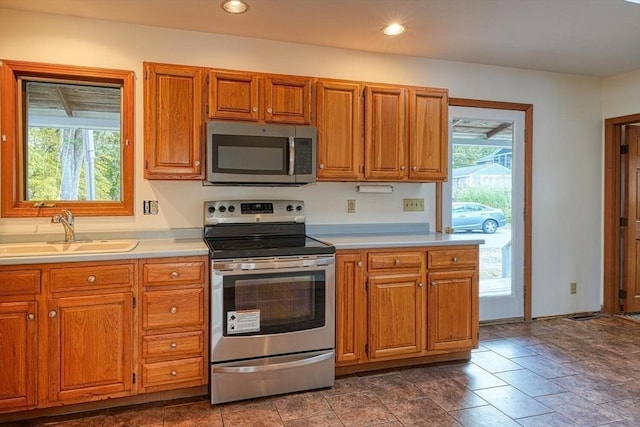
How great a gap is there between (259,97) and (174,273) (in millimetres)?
1286

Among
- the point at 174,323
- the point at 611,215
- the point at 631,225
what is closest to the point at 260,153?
the point at 174,323

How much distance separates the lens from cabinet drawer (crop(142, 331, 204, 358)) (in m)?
2.46

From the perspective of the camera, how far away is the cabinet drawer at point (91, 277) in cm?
228

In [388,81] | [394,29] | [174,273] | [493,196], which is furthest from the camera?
[493,196]

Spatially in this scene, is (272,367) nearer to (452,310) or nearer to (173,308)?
(173,308)

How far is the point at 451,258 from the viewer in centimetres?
305

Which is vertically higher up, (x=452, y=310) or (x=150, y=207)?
(x=150, y=207)

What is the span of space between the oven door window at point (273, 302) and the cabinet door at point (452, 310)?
0.85 meters

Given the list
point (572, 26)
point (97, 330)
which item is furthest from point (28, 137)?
point (572, 26)

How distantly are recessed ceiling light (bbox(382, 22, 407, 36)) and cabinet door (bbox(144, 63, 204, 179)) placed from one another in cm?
132

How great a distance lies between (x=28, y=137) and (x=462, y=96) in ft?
11.2

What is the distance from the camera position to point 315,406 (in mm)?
2486

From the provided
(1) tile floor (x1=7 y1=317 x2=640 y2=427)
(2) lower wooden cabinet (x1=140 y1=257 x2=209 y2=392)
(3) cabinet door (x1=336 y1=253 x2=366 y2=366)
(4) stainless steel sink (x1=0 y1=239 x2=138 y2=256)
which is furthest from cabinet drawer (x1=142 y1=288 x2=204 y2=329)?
(3) cabinet door (x1=336 y1=253 x2=366 y2=366)

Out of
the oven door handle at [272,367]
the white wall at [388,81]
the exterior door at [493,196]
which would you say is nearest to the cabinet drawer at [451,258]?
the white wall at [388,81]
